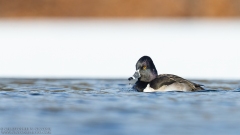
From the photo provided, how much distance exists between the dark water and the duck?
0.17m

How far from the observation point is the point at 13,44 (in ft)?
48.9

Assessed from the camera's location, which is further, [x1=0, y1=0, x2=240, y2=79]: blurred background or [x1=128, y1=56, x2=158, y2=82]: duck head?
[x1=0, y1=0, x2=240, y2=79]: blurred background

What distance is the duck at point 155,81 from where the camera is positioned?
9.09 meters

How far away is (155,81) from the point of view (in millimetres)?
9219

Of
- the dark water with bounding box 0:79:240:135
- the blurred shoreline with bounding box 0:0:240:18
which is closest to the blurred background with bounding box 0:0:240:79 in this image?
the blurred shoreline with bounding box 0:0:240:18

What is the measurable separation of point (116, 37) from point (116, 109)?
8.80 m

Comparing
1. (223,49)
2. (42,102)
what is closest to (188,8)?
(223,49)

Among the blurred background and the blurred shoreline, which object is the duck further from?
the blurred shoreline

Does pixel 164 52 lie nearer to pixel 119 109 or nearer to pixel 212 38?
pixel 212 38

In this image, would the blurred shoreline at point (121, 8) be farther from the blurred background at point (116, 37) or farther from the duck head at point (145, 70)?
the duck head at point (145, 70)

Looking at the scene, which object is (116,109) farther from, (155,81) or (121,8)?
(121,8)

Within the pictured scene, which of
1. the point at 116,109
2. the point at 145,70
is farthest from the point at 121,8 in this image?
the point at 116,109

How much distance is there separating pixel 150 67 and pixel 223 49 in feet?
15.2

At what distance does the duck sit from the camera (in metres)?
9.09
